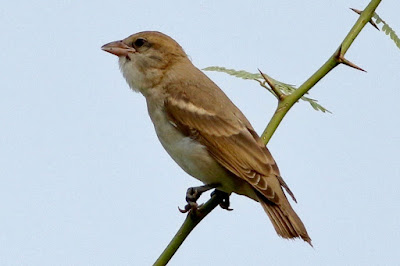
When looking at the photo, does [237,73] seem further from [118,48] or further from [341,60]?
[118,48]

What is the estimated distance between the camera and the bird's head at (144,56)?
17.6 ft

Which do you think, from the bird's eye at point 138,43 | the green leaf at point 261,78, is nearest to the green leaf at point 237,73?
the green leaf at point 261,78

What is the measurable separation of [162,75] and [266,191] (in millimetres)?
1554

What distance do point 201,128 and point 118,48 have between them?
1024mm

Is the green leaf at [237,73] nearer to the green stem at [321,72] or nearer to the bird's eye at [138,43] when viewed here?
the green stem at [321,72]

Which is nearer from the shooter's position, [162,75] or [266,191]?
[266,191]

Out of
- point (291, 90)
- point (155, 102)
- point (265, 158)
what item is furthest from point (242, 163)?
point (291, 90)

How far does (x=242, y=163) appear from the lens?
459 centimetres

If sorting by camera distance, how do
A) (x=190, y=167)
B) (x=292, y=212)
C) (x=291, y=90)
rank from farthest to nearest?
1. (x=190, y=167)
2. (x=292, y=212)
3. (x=291, y=90)

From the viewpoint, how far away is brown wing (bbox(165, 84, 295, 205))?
452 centimetres

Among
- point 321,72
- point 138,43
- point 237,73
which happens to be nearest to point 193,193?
point 237,73

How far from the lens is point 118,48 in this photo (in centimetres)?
535

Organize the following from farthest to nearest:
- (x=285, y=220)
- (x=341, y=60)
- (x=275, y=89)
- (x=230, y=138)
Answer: (x=230, y=138) < (x=285, y=220) < (x=275, y=89) < (x=341, y=60)

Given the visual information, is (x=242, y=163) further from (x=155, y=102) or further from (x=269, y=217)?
(x=155, y=102)
